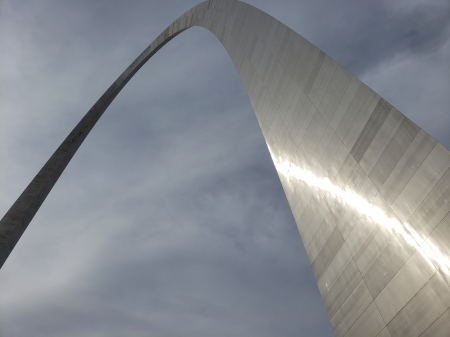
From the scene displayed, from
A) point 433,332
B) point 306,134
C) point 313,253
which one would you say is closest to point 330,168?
point 306,134

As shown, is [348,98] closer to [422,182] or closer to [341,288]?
[422,182]

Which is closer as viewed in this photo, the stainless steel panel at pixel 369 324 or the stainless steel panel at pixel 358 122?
the stainless steel panel at pixel 369 324

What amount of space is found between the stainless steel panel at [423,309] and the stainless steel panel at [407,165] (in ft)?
7.85

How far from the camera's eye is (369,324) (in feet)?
34.4

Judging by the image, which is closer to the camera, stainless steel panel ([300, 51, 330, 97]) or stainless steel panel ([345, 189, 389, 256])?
stainless steel panel ([345, 189, 389, 256])

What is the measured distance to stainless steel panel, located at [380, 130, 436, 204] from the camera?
27.8 ft

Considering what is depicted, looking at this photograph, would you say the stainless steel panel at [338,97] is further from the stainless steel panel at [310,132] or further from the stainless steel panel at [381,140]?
the stainless steel panel at [381,140]

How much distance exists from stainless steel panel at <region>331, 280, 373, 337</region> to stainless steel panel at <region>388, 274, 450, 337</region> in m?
1.35

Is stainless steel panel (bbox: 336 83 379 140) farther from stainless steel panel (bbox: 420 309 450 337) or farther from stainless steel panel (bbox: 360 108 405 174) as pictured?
stainless steel panel (bbox: 420 309 450 337)

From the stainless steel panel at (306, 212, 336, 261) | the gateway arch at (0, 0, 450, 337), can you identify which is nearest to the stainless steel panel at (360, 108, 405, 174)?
the gateway arch at (0, 0, 450, 337)

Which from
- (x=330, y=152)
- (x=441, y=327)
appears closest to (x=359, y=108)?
(x=330, y=152)

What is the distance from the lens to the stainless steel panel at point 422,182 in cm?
801

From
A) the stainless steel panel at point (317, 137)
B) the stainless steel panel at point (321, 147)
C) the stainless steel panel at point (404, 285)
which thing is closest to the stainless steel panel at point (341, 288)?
the stainless steel panel at point (404, 285)

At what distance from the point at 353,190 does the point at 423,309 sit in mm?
4064
